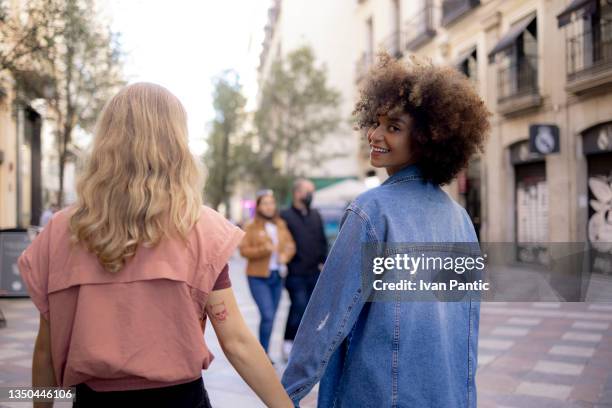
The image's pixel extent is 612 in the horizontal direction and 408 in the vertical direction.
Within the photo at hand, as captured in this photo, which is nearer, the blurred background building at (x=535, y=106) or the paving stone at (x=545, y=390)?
the paving stone at (x=545, y=390)

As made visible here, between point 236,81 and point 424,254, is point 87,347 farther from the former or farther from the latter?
point 236,81

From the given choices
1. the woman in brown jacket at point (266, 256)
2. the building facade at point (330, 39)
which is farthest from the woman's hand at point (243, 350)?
the building facade at point (330, 39)

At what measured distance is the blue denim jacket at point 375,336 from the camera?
179 cm

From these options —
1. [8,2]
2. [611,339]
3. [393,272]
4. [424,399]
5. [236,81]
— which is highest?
[236,81]

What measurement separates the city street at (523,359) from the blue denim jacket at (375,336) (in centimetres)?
192

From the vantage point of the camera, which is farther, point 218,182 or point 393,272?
point 218,182

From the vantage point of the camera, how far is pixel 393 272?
1.83 m

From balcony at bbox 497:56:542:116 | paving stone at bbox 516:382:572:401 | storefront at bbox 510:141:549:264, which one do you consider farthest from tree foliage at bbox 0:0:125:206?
storefront at bbox 510:141:549:264

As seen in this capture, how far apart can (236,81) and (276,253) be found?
99.0 feet

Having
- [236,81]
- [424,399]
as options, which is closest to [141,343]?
[424,399]

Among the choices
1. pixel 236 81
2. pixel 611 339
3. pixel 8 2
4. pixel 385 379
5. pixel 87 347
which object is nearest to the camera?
pixel 87 347

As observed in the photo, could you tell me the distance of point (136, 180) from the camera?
1717 millimetres

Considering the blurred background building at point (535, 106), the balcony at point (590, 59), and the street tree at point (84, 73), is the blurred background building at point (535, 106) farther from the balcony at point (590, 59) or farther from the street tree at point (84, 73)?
the street tree at point (84, 73)

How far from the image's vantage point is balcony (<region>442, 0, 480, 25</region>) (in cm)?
1953
